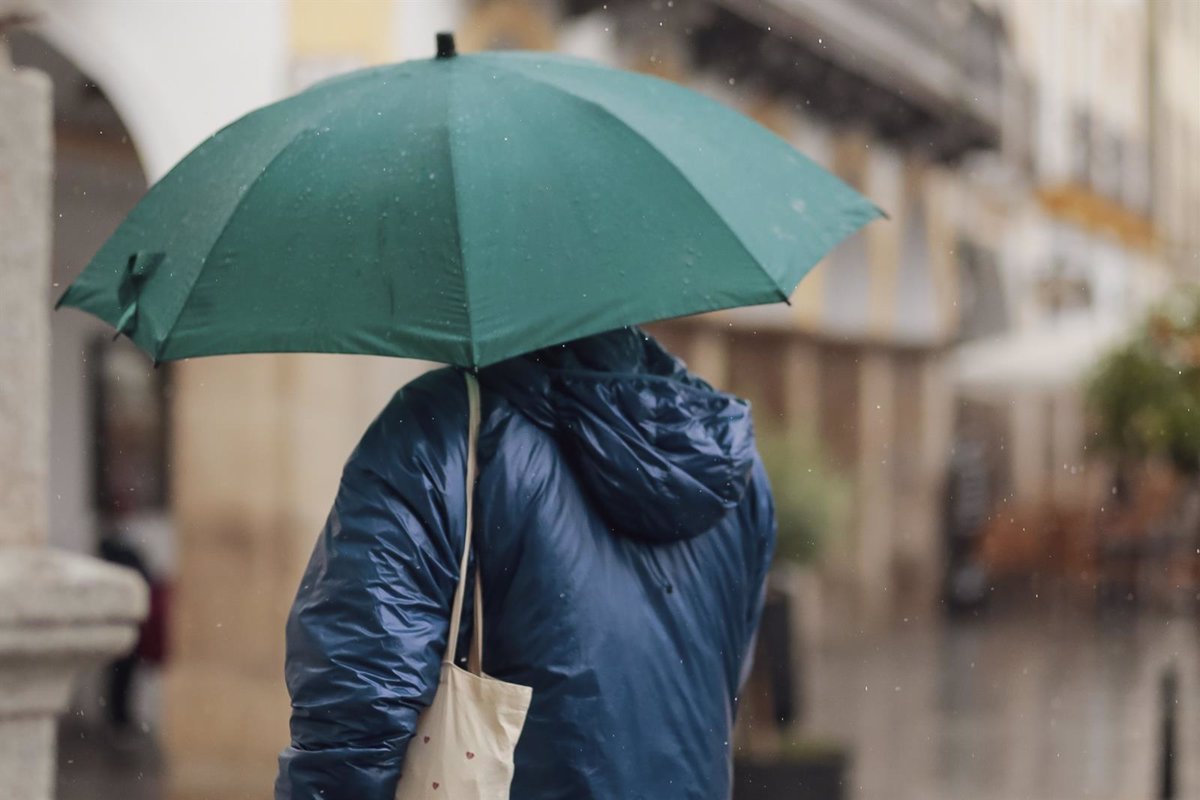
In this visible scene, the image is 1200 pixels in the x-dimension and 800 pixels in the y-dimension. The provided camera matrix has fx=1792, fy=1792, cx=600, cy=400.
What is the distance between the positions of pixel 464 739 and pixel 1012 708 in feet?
35.8

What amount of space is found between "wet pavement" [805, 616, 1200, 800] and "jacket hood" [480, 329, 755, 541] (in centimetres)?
702

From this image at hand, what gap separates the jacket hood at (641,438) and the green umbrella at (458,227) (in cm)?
11

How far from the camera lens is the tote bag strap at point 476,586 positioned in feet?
8.00

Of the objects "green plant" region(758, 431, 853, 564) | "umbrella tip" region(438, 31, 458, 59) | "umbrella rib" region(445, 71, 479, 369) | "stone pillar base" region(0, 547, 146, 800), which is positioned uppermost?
"umbrella tip" region(438, 31, 458, 59)

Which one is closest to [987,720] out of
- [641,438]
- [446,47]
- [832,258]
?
[832,258]

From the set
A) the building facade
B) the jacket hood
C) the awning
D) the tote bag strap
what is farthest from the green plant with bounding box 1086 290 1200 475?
the tote bag strap

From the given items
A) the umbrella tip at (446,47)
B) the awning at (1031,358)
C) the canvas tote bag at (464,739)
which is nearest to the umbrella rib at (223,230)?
the umbrella tip at (446,47)

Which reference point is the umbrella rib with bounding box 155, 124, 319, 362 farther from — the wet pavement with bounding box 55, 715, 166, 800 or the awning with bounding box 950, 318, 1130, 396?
the awning with bounding box 950, 318, 1130, 396

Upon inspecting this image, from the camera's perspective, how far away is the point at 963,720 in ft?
39.9

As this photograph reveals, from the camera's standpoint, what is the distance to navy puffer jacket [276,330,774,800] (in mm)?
2354

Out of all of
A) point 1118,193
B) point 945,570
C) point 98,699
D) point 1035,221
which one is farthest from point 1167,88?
point 98,699

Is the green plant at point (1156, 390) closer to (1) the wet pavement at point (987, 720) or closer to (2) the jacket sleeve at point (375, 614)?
(1) the wet pavement at point (987, 720)

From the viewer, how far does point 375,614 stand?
2.35m

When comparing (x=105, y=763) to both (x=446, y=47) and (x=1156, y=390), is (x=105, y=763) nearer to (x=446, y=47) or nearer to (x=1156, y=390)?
(x=446, y=47)
